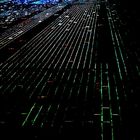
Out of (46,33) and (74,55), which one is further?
(46,33)

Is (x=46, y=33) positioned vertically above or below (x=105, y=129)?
below

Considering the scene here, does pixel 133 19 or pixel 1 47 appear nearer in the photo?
pixel 1 47

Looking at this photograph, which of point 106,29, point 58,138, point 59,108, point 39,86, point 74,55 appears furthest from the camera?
point 106,29

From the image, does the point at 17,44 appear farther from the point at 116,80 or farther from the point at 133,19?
the point at 133,19

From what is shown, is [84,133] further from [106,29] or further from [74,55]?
[106,29]

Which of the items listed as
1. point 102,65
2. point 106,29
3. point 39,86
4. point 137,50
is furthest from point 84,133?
point 106,29

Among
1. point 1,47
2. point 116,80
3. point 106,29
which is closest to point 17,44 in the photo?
point 1,47

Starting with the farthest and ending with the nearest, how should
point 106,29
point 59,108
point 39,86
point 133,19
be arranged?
point 133,19, point 106,29, point 39,86, point 59,108
